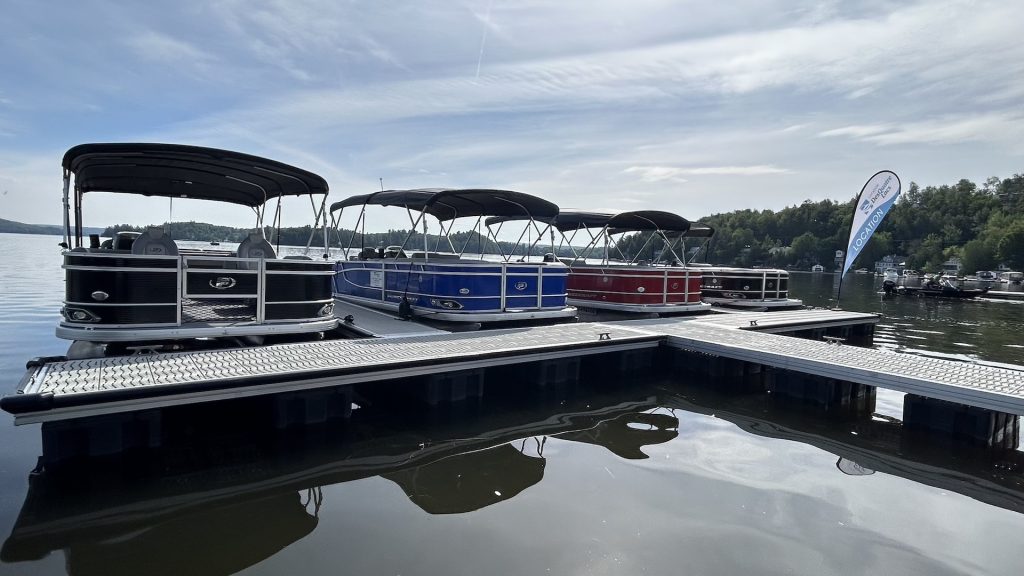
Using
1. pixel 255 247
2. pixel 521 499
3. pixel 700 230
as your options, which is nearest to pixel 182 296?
pixel 255 247

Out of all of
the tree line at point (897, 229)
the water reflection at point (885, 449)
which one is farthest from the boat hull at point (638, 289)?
the tree line at point (897, 229)

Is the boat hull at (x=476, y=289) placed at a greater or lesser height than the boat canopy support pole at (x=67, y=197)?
lesser

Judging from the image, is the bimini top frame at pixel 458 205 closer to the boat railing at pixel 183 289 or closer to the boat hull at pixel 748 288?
the boat railing at pixel 183 289

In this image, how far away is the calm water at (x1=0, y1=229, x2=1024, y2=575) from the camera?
15.0ft

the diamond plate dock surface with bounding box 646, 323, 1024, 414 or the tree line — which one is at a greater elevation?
the tree line

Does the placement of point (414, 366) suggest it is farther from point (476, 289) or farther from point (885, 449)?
point (885, 449)

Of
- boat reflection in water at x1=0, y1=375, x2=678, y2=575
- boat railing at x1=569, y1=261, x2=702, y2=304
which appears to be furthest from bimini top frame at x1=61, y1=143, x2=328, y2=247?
boat railing at x1=569, y1=261, x2=702, y2=304

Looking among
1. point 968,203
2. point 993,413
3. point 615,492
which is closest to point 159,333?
point 615,492

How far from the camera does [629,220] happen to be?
1574cm

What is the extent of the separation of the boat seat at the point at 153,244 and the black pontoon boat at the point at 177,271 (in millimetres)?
16

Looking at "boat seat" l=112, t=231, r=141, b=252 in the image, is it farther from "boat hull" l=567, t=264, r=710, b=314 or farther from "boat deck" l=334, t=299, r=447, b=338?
"boat hull" l=567, t=264, r=710, b=314

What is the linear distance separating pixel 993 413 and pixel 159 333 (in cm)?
1144

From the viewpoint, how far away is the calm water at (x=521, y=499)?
4.57 metres

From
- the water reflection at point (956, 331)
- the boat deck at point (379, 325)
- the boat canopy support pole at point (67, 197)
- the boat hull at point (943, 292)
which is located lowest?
the water reflection at point (956, 331)
